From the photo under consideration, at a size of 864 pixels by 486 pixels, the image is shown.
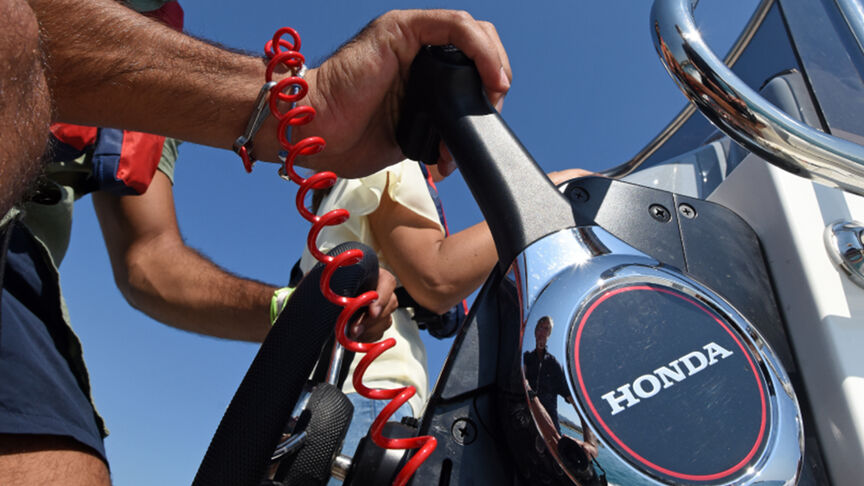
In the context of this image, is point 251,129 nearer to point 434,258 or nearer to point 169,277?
point 434,258

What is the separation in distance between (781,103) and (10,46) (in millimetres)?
952

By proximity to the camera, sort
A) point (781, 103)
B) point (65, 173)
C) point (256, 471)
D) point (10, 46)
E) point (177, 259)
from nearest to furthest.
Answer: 1. point (10, 46)
2. point (256, 471)
3. point (781, 103)
4. point (65, 173)
5. point (177, 259)

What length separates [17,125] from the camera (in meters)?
0.49

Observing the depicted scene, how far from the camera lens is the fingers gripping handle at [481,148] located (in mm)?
597

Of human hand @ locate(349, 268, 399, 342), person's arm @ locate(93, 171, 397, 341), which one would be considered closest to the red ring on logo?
human hand @ locate(349, 268, 399, 342)

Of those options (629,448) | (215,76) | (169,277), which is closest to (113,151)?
(169,277)

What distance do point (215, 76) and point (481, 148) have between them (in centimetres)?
54

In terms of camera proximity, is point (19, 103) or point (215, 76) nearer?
point (19, 103)

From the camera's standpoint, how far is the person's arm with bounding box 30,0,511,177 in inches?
34.4

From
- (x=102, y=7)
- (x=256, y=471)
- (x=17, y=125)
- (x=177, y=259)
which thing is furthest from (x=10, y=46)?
(x=177, y=259)

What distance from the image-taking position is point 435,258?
5.01ft

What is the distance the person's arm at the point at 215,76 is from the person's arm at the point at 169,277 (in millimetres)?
735

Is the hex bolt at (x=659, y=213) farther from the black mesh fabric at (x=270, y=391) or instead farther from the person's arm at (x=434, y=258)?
the person's arm at (x=434, y=258)

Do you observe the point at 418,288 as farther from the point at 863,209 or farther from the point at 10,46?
the point at 10,46
